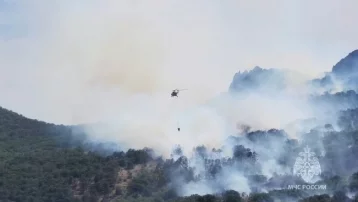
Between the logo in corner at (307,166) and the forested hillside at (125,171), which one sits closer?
the logo in corner at (307,166)

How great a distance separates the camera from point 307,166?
157 metres

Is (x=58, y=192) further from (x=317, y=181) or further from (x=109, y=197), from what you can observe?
(x=317, y=181)

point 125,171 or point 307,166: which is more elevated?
point 125,171

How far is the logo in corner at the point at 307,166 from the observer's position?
146837 mm

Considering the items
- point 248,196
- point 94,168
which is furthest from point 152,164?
point 248,196

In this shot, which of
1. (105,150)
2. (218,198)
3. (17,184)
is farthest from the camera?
(105,150)

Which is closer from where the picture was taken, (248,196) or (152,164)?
(248,196)

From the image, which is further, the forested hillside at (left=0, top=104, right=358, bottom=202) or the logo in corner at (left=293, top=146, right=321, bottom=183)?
the forested hillside at (left=0, top=104, right=358, bottom=202)

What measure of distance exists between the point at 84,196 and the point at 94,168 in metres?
13.6

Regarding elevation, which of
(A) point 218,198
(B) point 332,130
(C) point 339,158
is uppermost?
(B) point 332,130

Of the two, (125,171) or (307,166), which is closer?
(307,166)

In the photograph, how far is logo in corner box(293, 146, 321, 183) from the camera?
146837 mm

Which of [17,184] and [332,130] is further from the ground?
[332,130]

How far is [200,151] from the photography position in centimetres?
19000
